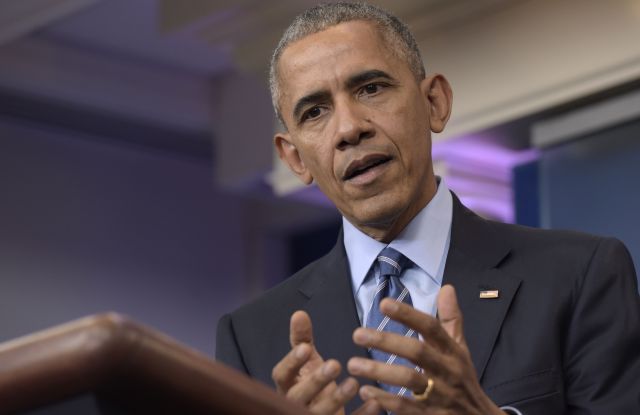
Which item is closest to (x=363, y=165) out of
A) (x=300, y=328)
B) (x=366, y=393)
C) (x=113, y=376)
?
(x=300, y=328)

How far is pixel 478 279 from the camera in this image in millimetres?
1552

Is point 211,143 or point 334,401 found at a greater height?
point 211,143

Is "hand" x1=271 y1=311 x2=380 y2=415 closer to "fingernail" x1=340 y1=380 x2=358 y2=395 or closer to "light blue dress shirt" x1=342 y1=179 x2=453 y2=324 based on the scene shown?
"fingernail" x1=340 y1=380 x2=358 y2=395

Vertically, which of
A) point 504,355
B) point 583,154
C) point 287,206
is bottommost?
point 504,355

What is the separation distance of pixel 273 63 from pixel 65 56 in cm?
275

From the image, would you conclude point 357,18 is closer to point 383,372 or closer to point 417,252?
point 417,252

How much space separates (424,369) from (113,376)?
1.63 feet

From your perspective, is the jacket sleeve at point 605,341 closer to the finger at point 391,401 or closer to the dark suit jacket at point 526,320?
the dark suit jacket at point 526,320

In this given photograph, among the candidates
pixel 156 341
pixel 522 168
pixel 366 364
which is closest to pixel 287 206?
pixel 522 168

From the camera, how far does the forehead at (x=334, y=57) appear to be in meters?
1.66

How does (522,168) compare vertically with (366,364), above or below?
above

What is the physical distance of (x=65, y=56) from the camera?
438 centimetres

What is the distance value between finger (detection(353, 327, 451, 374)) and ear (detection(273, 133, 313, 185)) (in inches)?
30.7

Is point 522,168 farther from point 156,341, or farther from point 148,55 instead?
point 156,341
